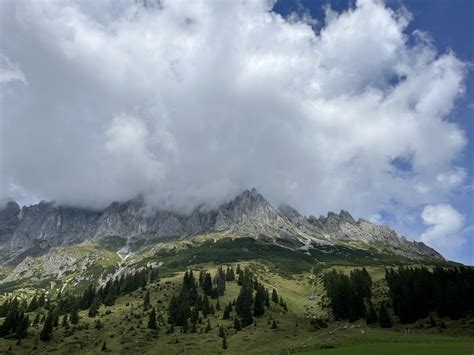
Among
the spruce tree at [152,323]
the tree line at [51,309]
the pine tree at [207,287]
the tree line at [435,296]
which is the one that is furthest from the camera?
the pine tree at [207,287]

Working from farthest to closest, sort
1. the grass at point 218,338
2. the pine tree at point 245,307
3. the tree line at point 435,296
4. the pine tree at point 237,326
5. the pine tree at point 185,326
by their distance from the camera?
the pine tree at point 245,307 → the pine tree at point 237,326 → the pine tree at point 185,326 → the tree line at point 435,296 → the grass at point 218,338

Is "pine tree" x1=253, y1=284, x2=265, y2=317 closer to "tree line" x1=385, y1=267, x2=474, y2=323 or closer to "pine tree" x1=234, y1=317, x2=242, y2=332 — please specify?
"pine tree" x1=234, y1=317, x2=242, y2=332

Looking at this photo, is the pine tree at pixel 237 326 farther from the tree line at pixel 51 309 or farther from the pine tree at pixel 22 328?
the pine tree at pixel 22 328

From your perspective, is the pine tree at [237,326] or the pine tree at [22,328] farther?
the pine tree at [237,326]

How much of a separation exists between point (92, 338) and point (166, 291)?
227ft

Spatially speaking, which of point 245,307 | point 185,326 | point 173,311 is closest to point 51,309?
point 173,311

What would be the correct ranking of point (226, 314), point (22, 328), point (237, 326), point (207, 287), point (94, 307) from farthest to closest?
point (207, 287) < point (94, 307) < point (226, 314) < point (237, 326) < point (22, 328)

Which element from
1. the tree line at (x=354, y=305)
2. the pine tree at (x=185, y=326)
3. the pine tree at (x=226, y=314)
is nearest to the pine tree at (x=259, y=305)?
the pine tree at (x=226, y=314)

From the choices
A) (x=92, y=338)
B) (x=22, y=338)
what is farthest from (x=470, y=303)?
(x=22, y=338)

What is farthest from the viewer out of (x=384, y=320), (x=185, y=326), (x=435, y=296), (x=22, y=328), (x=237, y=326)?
(x=185, y=326)

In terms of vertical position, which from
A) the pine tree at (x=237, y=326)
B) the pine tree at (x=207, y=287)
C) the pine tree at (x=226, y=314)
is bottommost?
the pine tree at (x=237, y=326)

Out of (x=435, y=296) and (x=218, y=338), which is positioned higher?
(x=435, y=296)

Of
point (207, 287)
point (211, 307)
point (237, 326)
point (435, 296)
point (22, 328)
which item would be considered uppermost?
point (207, 287)

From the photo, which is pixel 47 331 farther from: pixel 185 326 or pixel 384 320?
pixel 384 320
